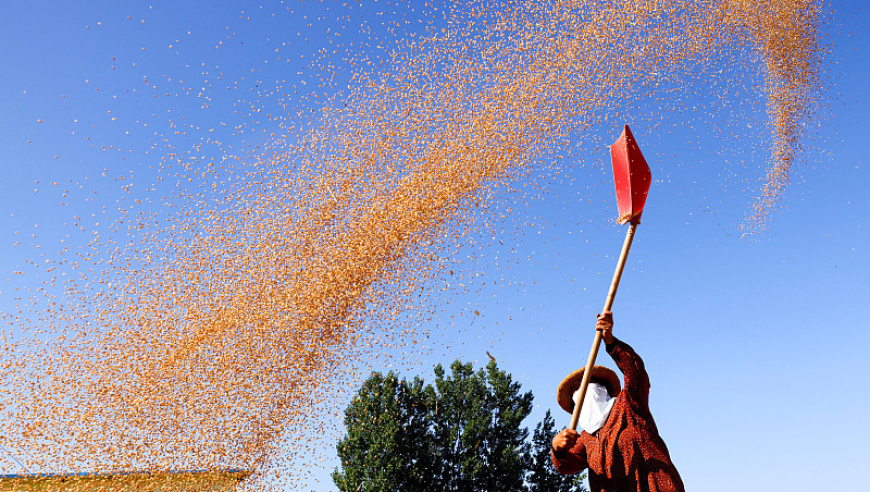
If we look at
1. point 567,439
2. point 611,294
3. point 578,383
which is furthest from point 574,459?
point 611,294

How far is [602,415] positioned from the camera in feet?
10.9

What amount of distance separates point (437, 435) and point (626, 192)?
39.1 feet

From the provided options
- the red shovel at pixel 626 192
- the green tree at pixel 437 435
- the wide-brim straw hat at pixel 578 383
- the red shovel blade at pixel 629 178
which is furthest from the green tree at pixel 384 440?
the red shovel blade at pixel 629 178

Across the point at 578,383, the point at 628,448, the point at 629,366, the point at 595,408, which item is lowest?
the point at 628,448

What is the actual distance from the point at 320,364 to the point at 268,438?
951 millimetres

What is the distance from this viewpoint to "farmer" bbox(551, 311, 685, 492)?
296 centimetres

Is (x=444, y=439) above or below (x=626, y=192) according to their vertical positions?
above

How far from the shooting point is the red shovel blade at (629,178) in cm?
315

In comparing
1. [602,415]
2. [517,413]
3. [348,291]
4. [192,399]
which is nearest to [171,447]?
[192,399]

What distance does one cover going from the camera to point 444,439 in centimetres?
1391

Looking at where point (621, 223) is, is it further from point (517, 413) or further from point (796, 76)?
point (517, 413)

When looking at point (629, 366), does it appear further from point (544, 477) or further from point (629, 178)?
point (544, 477)

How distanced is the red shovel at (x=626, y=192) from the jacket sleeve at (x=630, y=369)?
0.56 ft

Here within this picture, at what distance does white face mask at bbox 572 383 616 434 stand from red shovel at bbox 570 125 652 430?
190mm
